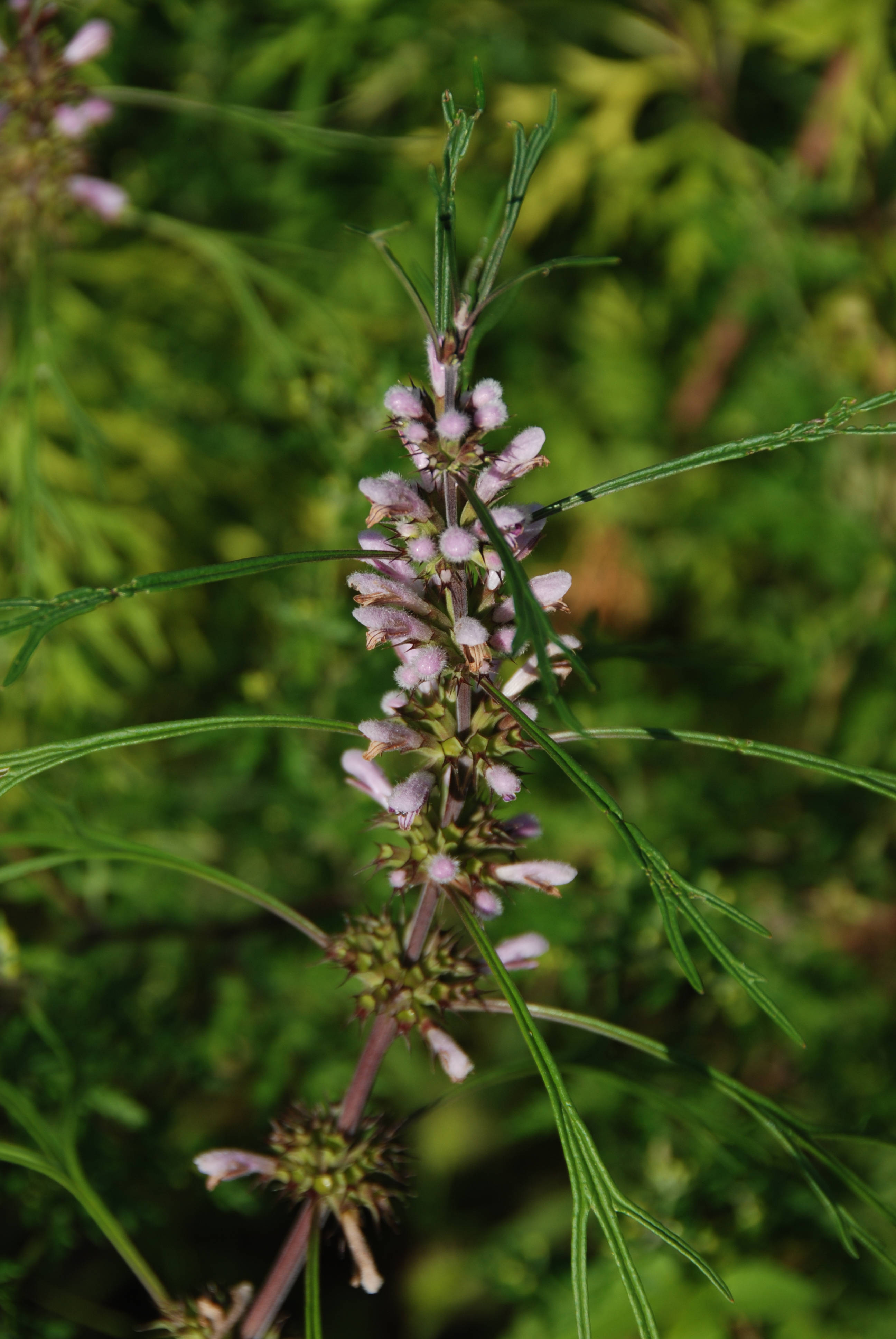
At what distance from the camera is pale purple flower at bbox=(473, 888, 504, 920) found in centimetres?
101

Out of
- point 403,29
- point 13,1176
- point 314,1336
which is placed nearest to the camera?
point 314,1336

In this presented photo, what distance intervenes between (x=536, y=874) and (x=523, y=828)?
52 millimetres

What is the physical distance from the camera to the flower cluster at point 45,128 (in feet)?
6.42

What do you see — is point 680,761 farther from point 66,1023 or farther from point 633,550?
point 66,1023

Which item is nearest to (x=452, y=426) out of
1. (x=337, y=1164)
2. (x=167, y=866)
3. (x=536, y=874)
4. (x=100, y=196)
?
(x=536, y=874)

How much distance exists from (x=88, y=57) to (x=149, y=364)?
2.43 ft

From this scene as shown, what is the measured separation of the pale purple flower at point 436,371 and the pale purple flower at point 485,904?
1.65 feet

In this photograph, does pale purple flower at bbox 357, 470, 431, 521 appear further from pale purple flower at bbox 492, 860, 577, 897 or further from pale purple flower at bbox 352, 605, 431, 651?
pale purple flower at bbox 492, 860, 577, 897

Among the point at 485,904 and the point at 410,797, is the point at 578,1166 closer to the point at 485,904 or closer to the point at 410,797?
the point at 485,904

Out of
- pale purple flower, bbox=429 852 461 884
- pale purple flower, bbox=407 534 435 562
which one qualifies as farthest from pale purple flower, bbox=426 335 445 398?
pale purple flower, bbox=429 852 461 884

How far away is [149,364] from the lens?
8.46 ft

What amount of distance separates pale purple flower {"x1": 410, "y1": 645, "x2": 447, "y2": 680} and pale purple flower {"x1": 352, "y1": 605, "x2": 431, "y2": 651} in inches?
0.8

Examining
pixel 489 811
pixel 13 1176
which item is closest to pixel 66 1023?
pixel 13 1176

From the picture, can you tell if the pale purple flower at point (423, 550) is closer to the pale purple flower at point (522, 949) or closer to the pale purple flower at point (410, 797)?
the pale purple flower at point (410, 797)
